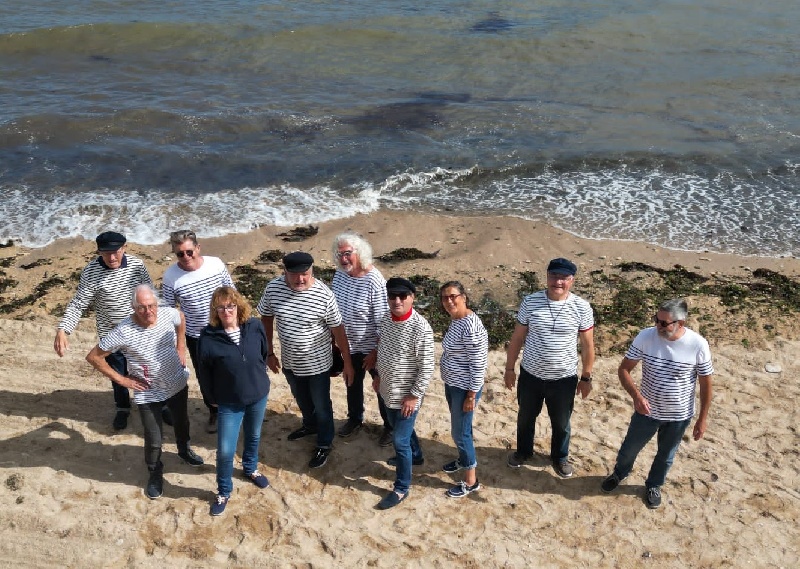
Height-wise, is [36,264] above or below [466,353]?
below

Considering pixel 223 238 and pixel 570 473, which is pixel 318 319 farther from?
pixel 223 238

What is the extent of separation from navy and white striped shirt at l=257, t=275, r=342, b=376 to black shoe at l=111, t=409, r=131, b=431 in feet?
5.75

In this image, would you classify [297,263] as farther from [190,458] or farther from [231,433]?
[190,458]

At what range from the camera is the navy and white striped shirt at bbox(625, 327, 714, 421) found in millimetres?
4887

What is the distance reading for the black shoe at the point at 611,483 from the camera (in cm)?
561

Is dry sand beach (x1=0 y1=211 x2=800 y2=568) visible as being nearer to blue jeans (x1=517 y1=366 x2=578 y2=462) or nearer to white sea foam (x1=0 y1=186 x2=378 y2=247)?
blue jeans (x1=517 y1=366 x2=578 y2=462)

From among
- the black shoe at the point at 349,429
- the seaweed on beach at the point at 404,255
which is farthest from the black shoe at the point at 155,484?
the seaweed on beach at the point at 404,255

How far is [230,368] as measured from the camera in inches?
190

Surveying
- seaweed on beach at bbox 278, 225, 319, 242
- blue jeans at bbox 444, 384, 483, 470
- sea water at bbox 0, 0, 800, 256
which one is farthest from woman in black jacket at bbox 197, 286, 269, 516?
sea water at bbox 0, 0, 800, 256

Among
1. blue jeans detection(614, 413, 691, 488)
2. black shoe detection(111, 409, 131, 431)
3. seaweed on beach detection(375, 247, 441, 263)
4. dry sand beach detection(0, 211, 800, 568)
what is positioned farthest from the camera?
seaweed on beach detection(375, 247, 441, 263)

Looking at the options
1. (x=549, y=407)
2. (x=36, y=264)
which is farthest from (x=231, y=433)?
(x=36, y=264)

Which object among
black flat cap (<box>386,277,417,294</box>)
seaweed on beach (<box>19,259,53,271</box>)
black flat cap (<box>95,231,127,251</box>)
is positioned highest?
black flat cap (<box>386,277,417,294</box>)

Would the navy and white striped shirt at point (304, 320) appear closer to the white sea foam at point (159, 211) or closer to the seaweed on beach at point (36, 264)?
the seaweed on beach at point (36, 264)

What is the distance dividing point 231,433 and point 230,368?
54 cm
